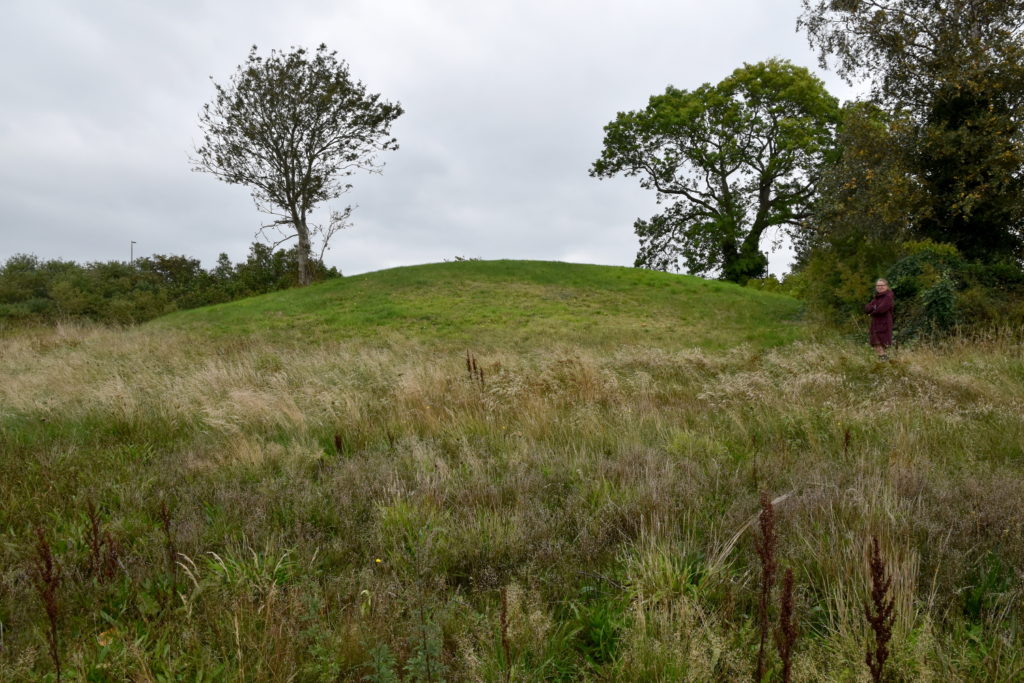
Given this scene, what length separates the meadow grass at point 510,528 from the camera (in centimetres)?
224

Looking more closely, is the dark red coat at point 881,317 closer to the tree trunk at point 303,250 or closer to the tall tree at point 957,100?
the tall tree at point 957,100

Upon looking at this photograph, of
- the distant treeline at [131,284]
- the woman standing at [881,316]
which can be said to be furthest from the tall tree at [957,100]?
the distant treeline at [131,284]

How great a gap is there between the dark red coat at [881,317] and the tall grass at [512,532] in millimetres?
5408

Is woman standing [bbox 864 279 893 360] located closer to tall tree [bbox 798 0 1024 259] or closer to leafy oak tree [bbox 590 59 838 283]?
tall tree [bbox 798 0 1024 259]

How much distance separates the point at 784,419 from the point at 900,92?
15.3m

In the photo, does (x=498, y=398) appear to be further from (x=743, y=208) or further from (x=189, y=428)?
(x=743, y=208)

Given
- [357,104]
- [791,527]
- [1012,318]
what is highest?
[357,104]

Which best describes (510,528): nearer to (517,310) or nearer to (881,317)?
(881,317)

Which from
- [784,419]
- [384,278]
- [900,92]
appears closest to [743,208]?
[900,92]

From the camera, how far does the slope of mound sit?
18.0 meters

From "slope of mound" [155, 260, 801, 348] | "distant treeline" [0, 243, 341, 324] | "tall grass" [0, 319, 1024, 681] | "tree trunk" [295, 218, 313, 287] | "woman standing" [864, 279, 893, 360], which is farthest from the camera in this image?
"tree trunk" [295, 218, 313, 287]

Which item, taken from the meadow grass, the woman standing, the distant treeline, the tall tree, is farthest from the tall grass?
the distant treeline

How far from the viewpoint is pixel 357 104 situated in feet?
110

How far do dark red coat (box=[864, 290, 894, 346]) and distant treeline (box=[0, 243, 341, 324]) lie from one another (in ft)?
105
